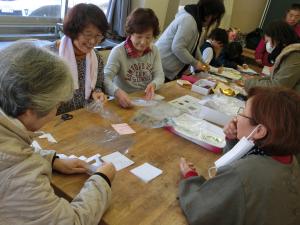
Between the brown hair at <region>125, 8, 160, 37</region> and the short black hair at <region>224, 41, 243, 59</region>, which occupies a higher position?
the brown hair at <region>125, 8, 160, 37</region>

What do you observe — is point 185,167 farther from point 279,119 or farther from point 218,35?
point 218,35

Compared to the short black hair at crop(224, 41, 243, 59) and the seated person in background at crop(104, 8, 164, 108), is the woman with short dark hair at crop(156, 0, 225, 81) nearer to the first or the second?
the seated person in background at crop(104, 8, 164, 108)

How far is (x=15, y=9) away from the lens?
287 centimetres

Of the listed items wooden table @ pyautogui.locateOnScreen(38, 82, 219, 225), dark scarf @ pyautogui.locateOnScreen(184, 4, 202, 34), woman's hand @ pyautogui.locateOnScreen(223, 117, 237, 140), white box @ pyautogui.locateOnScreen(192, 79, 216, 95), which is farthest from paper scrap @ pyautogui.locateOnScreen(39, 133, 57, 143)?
dark scarf @ pyautogui.locateOnScreen(184, 4, 202, 34)

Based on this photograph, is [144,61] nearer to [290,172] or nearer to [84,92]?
[84,92]

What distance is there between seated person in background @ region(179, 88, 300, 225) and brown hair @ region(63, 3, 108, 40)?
39.4 inches

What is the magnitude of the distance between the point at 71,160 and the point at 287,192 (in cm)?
75

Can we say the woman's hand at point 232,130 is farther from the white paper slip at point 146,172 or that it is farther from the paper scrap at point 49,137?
the paper scrap at point 49,137

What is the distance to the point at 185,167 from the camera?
3.99ft

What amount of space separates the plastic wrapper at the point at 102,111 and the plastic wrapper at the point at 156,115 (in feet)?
0.33

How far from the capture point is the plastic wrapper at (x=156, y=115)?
160 cm

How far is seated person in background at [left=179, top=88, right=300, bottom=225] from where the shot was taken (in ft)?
2.90

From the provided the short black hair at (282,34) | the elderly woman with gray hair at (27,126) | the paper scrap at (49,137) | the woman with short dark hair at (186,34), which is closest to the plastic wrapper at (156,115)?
the paper scrap at (49,137)

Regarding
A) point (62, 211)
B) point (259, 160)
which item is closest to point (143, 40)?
point (259, 160)
